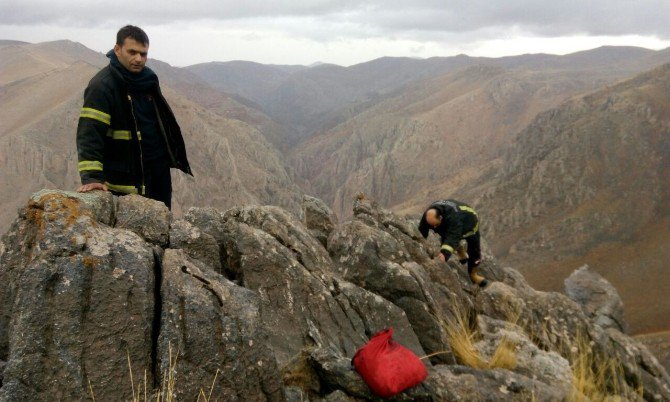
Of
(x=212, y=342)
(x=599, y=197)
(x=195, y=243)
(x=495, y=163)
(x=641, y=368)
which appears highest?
(x=195, y=243)

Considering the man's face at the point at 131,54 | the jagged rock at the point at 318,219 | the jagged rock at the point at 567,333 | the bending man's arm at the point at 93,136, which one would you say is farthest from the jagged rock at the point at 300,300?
the jagged rock at the point at 567,333

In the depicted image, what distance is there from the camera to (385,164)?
345 feet

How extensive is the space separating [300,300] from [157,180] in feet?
8.04

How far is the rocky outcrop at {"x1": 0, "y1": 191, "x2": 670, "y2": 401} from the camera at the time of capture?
165 inches

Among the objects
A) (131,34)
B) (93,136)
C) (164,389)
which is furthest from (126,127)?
(164,389)

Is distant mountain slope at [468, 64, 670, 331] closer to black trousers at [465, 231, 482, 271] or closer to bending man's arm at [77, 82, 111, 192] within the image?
black trousers at [465, 231, 482, 271]

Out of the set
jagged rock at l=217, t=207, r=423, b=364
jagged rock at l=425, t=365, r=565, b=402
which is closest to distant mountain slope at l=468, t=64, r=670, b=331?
jagged rock at l=425, t=365, r=565, b=402

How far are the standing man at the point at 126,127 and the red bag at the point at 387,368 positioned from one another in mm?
3386

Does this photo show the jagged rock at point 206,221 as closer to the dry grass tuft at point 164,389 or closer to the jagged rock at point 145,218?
the jagged rock at point 145,218

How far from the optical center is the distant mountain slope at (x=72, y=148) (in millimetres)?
54031

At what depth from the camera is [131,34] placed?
19.4ft

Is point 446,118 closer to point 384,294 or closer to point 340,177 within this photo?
point 340,177

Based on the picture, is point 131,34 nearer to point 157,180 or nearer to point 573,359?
point 157,180

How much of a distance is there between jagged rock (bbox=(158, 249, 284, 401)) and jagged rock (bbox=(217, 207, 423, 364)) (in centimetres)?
136
